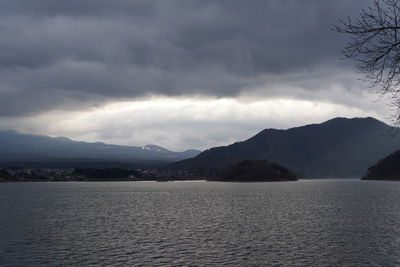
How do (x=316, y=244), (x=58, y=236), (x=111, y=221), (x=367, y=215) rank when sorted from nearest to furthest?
1. (x=316, y=244)
2. (x=58, y=236)
3. (x=111, y=221)
4. (x=367, y=215)

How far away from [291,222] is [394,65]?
64.6 metres

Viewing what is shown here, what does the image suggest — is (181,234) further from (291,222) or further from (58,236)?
(291,222)

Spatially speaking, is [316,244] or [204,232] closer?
[316,244]

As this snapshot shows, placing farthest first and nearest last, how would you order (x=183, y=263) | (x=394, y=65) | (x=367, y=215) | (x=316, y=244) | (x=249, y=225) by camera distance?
(x=367, y=215) < (x=249, y=225) < (x=316, y=244) < (x=183, y=263) < (x=394, y=65)

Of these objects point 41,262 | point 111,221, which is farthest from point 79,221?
point 41,262

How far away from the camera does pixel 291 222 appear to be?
8175cm

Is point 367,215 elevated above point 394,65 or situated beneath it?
situated beneath

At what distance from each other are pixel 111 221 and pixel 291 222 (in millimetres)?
36765

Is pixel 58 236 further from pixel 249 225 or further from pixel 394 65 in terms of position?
pixel 394 65

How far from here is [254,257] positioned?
159 feet

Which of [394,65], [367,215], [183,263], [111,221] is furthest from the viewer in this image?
[367,215]

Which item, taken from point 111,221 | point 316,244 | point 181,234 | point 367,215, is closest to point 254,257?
point 316,244

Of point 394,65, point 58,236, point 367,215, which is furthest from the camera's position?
point 367,215

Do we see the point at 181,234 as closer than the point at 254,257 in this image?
No
